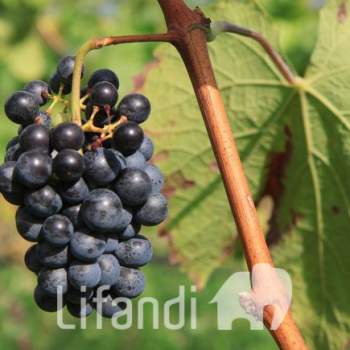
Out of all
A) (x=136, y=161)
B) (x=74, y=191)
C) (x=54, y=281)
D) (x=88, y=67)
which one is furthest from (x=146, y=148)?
(x=88, y=67)

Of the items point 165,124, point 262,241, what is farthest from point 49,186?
point 165,124

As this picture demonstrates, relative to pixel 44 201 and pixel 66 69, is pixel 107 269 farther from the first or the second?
pixel 66 69

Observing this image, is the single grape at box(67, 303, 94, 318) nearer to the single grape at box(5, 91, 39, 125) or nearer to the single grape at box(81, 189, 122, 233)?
the single grape at box(81, 189, 122, 233)

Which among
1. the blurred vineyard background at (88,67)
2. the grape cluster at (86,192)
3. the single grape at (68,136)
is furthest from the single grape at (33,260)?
the blurred vineyard background at (88,67)

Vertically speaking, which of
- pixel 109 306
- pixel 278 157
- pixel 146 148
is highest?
pixel 278 157

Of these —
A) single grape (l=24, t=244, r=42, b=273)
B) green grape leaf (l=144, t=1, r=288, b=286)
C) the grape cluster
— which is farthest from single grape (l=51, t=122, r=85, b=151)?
green grape leaf (l=144, t=1, r=288, b=286)

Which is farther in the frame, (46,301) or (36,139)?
(46,301)

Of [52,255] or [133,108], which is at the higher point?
[133,108]
